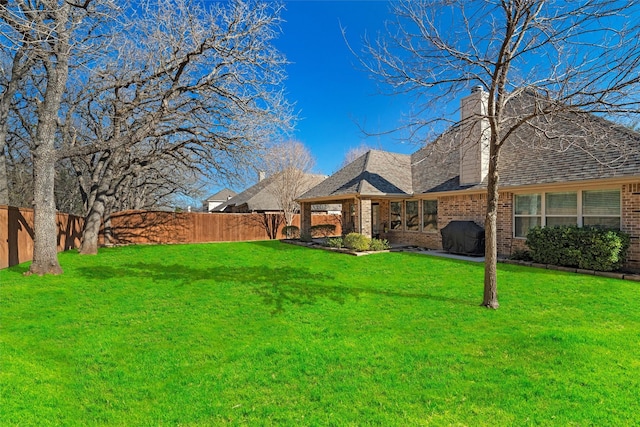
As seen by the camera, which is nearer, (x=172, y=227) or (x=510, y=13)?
(x=510, y=13)

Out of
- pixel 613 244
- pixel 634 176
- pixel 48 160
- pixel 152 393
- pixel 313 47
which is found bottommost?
pixel 152 393

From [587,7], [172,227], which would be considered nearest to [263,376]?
[587,7]

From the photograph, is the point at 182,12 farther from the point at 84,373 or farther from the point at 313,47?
the point at 84,373

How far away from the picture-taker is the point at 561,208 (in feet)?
34.3

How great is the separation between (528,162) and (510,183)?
1291 millimetres

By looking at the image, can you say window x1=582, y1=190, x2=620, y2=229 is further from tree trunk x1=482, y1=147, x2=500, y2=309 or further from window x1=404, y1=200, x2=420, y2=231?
window x1=404, y1=200, x2=420, y2=231

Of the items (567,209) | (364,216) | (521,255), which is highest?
(567,209)

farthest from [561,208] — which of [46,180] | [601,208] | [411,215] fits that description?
[46,180]

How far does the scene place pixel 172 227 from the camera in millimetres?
19141

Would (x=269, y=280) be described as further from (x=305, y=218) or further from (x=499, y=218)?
(x=305, y=218)

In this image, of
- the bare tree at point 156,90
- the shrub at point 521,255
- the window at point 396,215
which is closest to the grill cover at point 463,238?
the shrub at point 521,255

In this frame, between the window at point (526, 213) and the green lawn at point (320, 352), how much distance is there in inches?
126

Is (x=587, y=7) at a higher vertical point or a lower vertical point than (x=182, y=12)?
lower

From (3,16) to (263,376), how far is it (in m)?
6.81
